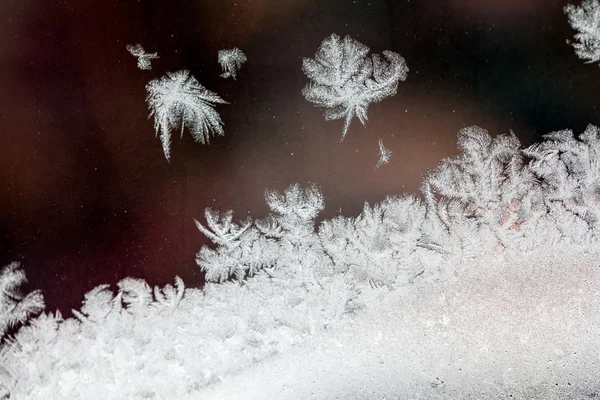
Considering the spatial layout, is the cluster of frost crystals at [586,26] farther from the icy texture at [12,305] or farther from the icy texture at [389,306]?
the icy texture at [12,305]

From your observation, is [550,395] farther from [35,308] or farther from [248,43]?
[35,308]

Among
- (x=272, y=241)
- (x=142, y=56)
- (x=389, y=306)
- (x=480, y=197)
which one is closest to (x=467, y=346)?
(x=389, y=306)

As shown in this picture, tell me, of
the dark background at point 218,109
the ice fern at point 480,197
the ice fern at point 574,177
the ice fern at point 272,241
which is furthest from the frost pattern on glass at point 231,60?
the ice fern at point 574,177

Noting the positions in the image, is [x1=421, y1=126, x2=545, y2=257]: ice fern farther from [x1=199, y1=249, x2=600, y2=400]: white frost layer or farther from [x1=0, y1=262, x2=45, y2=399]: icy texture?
[x1=0, y1=262, x2=45, y2=399]: icy texture

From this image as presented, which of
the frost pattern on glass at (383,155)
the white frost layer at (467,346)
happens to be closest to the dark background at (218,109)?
the frost pattern on glass at (383,155)

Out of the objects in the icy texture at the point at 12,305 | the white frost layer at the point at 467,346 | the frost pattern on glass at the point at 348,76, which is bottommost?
the white frost layer at the point at 467,346

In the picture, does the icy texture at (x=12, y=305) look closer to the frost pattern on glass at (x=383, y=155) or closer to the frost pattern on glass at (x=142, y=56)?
the frost pattern on glass at (x=142, y=56)

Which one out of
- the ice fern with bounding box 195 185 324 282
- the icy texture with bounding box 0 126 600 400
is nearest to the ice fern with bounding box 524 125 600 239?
the icy texture with bounding box 0 126 600 400

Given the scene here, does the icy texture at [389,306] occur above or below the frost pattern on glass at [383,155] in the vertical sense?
below
